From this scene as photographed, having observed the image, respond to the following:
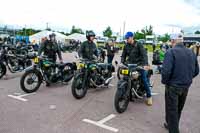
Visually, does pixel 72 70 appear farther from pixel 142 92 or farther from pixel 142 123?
pixel 142 123

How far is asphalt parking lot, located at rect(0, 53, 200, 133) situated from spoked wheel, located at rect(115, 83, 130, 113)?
13 cm

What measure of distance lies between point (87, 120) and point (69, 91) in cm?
226

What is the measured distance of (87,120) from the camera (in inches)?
159

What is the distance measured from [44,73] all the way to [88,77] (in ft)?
4.77

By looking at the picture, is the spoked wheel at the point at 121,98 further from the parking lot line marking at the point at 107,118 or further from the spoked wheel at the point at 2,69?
the spoked wheel at the point at 2,69

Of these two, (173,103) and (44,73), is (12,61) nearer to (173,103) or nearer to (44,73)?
(44,73)

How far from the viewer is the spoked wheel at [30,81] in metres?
5.72

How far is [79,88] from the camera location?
5492mm

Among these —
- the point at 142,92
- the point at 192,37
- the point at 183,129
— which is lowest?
the point at 183,129

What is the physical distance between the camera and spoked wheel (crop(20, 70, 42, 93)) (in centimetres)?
572

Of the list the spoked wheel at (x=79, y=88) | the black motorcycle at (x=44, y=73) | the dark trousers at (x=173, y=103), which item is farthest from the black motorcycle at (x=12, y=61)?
the dark trousers at (x=173, y=103)

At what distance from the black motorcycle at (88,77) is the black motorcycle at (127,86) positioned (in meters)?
1.15

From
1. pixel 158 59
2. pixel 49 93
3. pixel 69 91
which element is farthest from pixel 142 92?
pixel 158 59

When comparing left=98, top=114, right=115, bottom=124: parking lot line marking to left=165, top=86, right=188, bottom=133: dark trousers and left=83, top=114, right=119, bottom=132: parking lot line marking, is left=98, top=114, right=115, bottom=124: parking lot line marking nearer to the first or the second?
left=83, top=114, right=119, bottom=132: parking lot line marking
